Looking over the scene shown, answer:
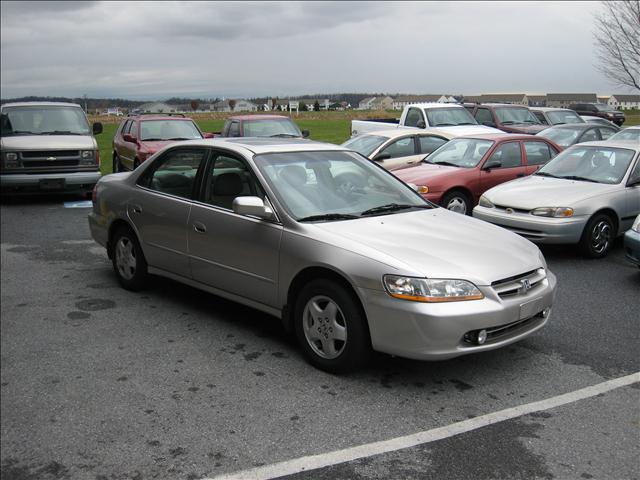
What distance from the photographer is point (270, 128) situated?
1608cm

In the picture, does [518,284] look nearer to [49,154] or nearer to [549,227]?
[549,227]

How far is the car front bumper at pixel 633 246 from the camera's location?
690 centimetres

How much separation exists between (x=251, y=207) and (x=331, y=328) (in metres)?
→ 1.09

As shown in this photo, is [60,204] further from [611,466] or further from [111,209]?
[611,466]

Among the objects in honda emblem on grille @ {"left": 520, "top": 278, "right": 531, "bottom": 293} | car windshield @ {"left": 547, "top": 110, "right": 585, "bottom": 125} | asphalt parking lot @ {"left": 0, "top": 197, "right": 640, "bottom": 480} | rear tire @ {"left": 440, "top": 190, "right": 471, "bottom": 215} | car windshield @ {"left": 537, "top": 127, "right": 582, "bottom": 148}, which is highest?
car windshield @ {"left": 547, "top": 110, "right": 585, "bottom": 125}

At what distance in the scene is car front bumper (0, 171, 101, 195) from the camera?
42.9ft

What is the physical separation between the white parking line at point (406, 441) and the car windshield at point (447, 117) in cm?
1336

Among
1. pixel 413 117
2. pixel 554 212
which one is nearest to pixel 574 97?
pixel 413 117

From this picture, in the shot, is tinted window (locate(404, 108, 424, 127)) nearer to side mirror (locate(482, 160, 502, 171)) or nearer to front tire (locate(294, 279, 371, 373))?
side mirror (locate(482, 160, 502, 171))

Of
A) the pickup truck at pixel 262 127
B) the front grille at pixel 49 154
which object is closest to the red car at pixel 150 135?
the pickup truck at pixel 262 127

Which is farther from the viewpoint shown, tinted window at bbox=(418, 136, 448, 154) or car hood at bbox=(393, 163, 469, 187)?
tinted window at bbox=(418, 136, 448, 154)

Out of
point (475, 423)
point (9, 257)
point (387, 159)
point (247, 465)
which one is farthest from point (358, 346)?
point (387, 159)

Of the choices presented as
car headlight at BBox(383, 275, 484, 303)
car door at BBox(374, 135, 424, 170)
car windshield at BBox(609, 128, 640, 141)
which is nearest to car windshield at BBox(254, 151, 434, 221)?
car headlight at BBox(383, 275, 484, 303)

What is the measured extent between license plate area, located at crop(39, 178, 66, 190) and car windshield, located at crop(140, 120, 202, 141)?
110 inches
